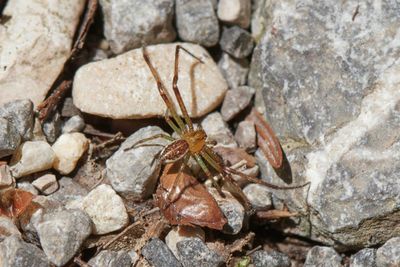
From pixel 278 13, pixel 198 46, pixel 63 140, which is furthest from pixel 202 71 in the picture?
pixel 63 140

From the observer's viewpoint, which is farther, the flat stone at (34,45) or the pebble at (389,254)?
the flat stone at (34,45)

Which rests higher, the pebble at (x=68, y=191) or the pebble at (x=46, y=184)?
the pebble at (x=46, y=184)

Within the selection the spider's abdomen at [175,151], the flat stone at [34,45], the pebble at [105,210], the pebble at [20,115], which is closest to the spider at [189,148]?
the spider's abdomen at [175,151]

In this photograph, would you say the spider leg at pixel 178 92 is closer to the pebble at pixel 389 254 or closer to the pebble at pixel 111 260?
the pebble at pixel 111 260

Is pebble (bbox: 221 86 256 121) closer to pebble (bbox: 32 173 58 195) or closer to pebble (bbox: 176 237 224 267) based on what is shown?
pebble (bbox: 176 237 224 267)

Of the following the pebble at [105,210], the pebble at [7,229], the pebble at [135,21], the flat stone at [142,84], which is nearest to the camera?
the pebble at [7,229]

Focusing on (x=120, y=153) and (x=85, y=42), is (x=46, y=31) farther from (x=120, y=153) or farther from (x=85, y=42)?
(x=120, y=153)
